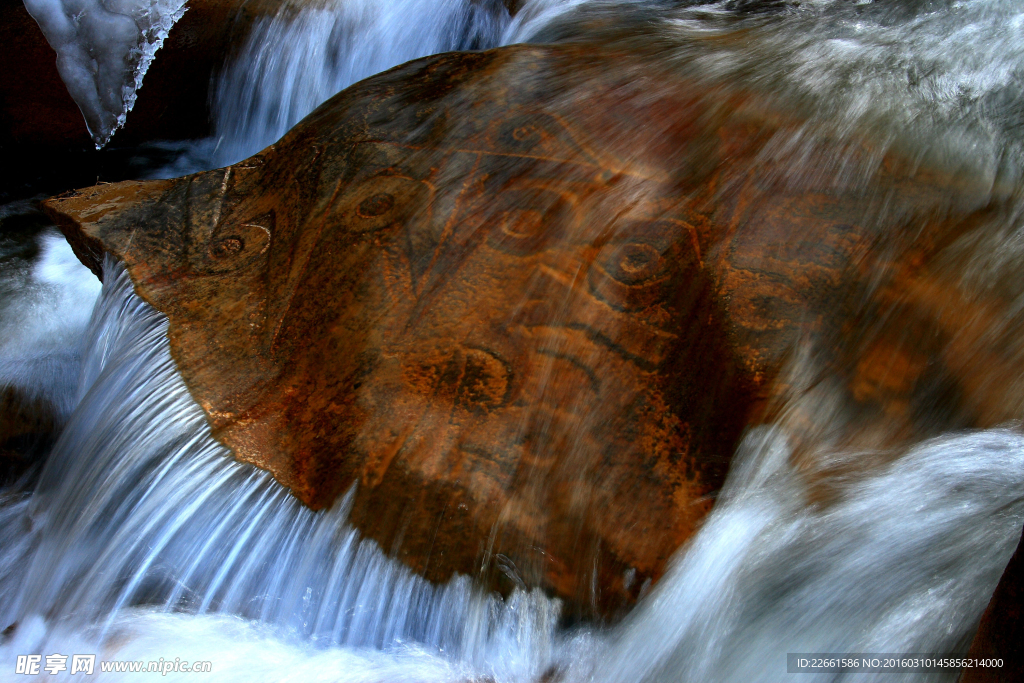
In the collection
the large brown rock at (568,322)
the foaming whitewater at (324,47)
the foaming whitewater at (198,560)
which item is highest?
the foaming whitewater at (324,47)

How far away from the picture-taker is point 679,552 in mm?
2098

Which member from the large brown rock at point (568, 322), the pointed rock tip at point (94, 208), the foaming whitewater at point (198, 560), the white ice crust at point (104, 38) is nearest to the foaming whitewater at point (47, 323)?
the pointed rock tip at point (94, 208)

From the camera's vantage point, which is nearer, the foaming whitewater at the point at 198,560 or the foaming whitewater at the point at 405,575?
the foaming whitewater at the point at 405,575

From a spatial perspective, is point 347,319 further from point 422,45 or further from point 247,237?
point 422,45

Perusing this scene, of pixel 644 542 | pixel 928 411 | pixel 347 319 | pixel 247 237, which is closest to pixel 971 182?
pixel 928 411

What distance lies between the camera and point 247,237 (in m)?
2.87

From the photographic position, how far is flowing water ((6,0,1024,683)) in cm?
189

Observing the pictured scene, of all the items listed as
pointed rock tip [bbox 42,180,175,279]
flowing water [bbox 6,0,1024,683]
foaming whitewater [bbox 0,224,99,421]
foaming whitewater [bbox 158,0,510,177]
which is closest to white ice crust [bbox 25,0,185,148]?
foaming whitewater [bbox 158,0,510,177]

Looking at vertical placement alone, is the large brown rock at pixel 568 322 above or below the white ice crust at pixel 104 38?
below

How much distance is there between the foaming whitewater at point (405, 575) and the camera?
1.86 metres

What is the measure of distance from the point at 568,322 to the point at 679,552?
75cm

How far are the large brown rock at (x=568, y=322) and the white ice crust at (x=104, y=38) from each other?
2.56m

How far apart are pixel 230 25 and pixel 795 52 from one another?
11.4 ft

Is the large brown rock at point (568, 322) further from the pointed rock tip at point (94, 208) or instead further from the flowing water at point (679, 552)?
the pointed rock tip at point (94, 208)
